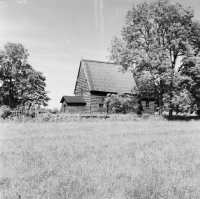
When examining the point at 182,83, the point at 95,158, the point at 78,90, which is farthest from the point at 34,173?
the point at 78,90

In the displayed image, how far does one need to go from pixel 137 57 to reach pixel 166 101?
742 centimetres

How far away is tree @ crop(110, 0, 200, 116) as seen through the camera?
32.7m

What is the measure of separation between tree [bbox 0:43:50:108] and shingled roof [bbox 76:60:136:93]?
1267cm

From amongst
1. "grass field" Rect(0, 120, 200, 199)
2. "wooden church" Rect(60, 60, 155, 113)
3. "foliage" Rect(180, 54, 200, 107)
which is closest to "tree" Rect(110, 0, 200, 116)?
"foliage" Rect(180, 54, 200, 107)

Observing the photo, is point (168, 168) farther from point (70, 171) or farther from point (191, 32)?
point (191, 32)

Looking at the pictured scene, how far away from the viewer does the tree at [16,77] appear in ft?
157

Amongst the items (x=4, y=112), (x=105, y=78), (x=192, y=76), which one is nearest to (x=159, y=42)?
(x=192, y=76)

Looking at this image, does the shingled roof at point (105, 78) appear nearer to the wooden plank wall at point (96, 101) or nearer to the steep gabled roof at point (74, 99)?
the wooden plank wall at point (96, 101)

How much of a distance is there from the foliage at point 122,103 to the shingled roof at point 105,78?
4.72m

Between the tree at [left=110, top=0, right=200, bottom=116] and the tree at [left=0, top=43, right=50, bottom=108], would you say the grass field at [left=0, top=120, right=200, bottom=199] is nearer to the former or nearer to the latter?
the tree at [left=110, top=0, right=200, bottom=116]

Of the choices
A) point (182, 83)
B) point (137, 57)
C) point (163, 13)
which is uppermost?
point (163, 13)

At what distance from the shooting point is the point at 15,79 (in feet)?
161

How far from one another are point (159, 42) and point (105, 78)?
45.1 feet

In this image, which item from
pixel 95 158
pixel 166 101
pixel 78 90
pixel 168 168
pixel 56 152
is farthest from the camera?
pixel 78 90
